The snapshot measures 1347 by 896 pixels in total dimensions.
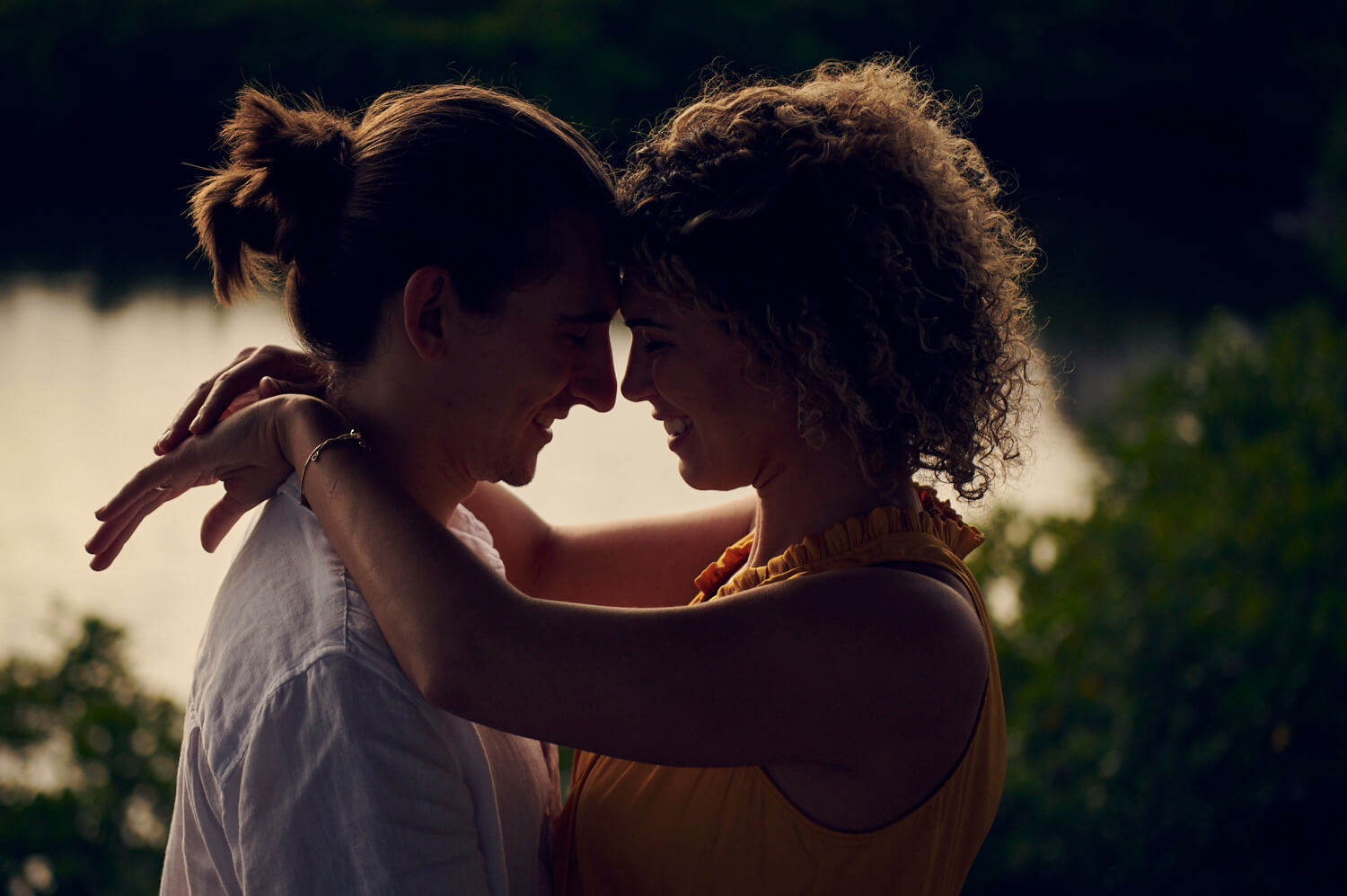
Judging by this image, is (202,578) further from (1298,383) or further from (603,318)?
(1298,383)

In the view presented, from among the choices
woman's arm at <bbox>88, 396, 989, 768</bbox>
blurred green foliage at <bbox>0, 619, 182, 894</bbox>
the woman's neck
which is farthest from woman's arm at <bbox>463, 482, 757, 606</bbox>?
blurred green foliage at <bbox>0, 619, 182, 894</bbox>

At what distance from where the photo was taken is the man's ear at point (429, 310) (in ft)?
4.47

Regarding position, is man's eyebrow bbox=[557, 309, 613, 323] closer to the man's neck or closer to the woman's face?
the woman's face

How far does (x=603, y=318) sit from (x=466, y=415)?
0.22 m

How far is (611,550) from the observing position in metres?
1.93

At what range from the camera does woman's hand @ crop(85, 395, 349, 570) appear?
4.56ft

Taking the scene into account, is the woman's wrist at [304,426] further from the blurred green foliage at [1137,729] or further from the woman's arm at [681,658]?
the blurred green foliage at [1137,729]

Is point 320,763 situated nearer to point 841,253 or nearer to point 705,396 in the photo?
point 705,396

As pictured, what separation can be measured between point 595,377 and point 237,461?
46 cm

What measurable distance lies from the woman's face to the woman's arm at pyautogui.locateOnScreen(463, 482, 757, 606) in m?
0.37

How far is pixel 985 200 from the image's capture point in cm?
152

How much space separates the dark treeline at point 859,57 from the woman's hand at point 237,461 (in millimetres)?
821

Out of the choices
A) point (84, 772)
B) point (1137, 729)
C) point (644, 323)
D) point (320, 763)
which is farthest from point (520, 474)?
point (1137, 729)

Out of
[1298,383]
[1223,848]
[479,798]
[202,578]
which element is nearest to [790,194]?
[479,798]
